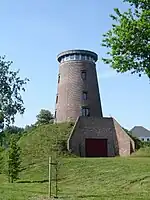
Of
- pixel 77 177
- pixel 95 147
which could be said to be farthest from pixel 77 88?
pixel 77 177

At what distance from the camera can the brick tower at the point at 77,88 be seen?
5003 cm

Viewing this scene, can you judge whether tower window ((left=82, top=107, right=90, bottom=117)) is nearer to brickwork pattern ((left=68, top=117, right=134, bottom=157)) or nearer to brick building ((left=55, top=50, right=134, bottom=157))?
brick building ((left=55, top=50, right=134, bottom=157))

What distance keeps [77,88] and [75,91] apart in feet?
1.51

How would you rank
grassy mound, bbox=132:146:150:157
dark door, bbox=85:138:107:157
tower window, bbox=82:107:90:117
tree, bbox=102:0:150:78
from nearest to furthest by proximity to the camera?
tree, bbox=102:0:150:78 < grassy mound, bbox=132:146:150:157 < dark door, bbox=85:138:107:157 < tower window, bbox=82:107:90:117

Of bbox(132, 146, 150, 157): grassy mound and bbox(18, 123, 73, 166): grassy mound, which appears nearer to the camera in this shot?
bbox(18, 123, 73, 166): grassy mound

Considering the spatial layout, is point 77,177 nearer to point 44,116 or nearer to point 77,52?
point 77,52

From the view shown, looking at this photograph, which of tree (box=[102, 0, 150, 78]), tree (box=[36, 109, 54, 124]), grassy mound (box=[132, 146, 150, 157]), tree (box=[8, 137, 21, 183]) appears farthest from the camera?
tree (box=[36, 109, 54, 124])

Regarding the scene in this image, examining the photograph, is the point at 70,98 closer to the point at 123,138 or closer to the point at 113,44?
the point at 123,138

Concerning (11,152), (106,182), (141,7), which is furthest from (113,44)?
(11,152)

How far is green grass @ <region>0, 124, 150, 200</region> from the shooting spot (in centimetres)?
1739

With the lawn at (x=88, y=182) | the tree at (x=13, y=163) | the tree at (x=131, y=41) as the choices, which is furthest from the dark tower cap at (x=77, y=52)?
the tree at (x=131, y=41)

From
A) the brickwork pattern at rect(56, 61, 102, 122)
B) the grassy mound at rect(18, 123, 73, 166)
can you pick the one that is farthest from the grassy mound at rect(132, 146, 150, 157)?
the brickwork pattern at rect(56, 61, 102, 122)

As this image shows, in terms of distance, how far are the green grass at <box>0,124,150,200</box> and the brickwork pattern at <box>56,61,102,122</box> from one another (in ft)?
21.7

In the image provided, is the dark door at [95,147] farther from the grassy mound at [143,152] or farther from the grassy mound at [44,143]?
the grassy mound at [143,152]
